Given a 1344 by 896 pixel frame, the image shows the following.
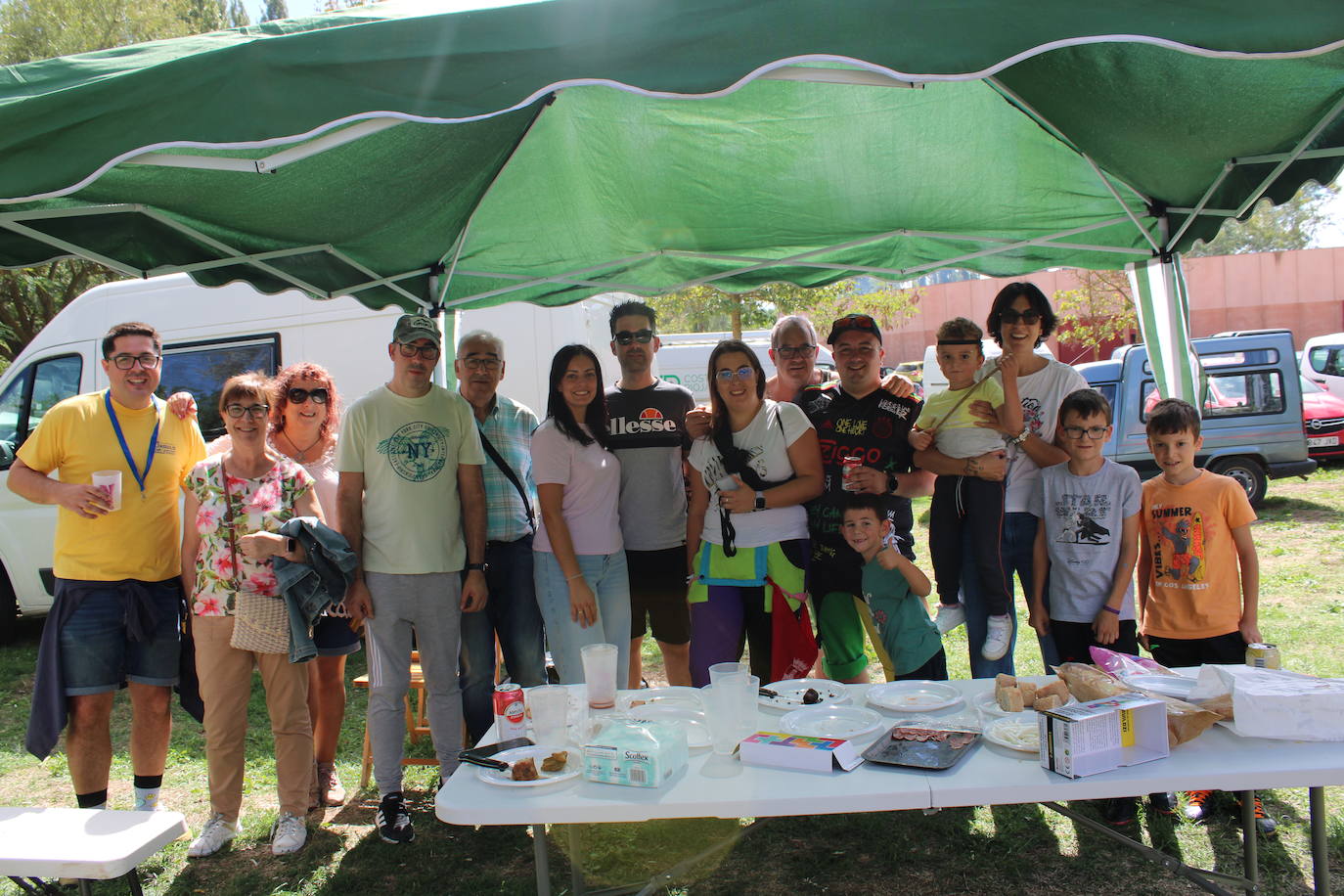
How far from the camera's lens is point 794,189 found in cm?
394

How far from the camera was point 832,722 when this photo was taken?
6.97 ft

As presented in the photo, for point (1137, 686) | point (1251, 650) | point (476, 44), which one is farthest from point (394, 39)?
point (1251, 650)

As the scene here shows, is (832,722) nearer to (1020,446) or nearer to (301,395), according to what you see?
(1020,446)

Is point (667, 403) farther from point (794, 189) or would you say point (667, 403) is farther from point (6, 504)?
point (6, 504)

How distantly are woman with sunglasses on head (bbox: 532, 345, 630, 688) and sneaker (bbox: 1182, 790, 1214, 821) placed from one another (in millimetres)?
1974

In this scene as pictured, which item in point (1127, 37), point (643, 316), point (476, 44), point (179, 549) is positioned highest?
point (476, 44)

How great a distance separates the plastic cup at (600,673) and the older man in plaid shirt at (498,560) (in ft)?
3.96

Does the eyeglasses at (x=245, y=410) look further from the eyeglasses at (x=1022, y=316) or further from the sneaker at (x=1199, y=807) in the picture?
the sneaker at (x=1199, y=807)

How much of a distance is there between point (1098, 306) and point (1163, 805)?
58.2 ft

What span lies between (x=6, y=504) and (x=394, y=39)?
5371 mm

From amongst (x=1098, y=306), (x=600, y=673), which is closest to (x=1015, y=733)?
(x=600, y=673)

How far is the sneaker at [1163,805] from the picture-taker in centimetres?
293

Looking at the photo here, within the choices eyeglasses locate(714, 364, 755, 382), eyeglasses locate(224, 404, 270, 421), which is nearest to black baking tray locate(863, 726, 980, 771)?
eyeglasses locate(714, 364, 755, 382)

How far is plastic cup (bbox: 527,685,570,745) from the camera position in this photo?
2098 millimetres
